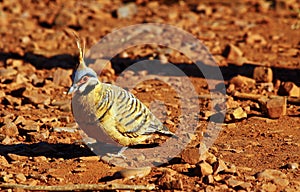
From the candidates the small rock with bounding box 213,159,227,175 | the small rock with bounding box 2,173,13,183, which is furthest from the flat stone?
the small rock with bounding box 2,173,13,183

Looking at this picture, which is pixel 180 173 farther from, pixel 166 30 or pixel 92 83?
pixel 166 30

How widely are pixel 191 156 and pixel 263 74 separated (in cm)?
288

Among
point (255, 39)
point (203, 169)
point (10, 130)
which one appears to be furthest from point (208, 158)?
point (255, 39)

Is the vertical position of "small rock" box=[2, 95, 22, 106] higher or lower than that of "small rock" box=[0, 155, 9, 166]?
higher

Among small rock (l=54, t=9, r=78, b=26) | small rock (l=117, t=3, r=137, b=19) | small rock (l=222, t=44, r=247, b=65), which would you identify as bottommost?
small rock (l=222, t=44, r=247, b=65)

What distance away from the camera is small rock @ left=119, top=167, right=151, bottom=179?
5598 millimetres

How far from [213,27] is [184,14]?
0.85 m

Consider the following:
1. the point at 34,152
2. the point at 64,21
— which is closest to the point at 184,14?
the point at 64,21

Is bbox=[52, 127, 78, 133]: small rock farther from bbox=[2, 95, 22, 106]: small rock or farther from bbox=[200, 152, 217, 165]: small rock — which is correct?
bbox=[200, 152, 217, 165]: small rock

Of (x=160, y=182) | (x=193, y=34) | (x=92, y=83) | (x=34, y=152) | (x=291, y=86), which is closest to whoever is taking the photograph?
(x=160, y=182)

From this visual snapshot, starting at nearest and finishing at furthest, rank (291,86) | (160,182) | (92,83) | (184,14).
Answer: (160,182)
(92,83)
(291,86)
(184,14)

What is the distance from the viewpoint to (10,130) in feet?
22.2

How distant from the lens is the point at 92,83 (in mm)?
5871

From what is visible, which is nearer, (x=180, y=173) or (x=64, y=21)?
(x=180, y=173)
